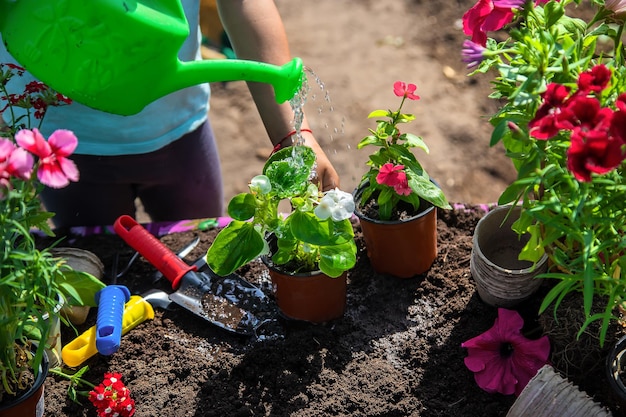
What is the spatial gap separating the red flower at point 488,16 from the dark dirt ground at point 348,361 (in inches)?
21.6

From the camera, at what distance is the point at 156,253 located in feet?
5.25

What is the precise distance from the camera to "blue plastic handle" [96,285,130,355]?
4.57 ft

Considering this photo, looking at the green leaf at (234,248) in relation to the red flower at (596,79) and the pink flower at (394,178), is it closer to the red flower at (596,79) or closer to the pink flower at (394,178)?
the pink flower at (394,178)

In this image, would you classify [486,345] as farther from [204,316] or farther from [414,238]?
[204,316]

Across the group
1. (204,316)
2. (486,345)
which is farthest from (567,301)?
(204,316)

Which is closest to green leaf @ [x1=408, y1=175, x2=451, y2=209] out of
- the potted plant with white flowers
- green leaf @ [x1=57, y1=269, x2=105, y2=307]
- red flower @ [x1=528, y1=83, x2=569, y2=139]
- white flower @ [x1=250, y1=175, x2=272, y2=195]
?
the potted plant with white flowers

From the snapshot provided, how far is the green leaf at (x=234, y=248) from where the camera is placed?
1386mm

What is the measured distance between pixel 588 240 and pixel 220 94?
2.51 metres

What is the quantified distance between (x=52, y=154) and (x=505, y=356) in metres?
0.87

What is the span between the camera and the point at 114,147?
1.76 metres

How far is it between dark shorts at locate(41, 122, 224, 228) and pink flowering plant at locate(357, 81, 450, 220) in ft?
1.75

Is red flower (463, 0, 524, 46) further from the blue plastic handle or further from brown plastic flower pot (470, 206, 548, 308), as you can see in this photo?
the blue plastic handle

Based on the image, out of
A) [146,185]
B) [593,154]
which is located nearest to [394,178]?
[593,154]

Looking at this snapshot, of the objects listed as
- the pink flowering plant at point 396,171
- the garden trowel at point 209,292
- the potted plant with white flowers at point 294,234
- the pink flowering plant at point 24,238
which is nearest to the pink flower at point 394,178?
the pink flowering plant at point 396,171
